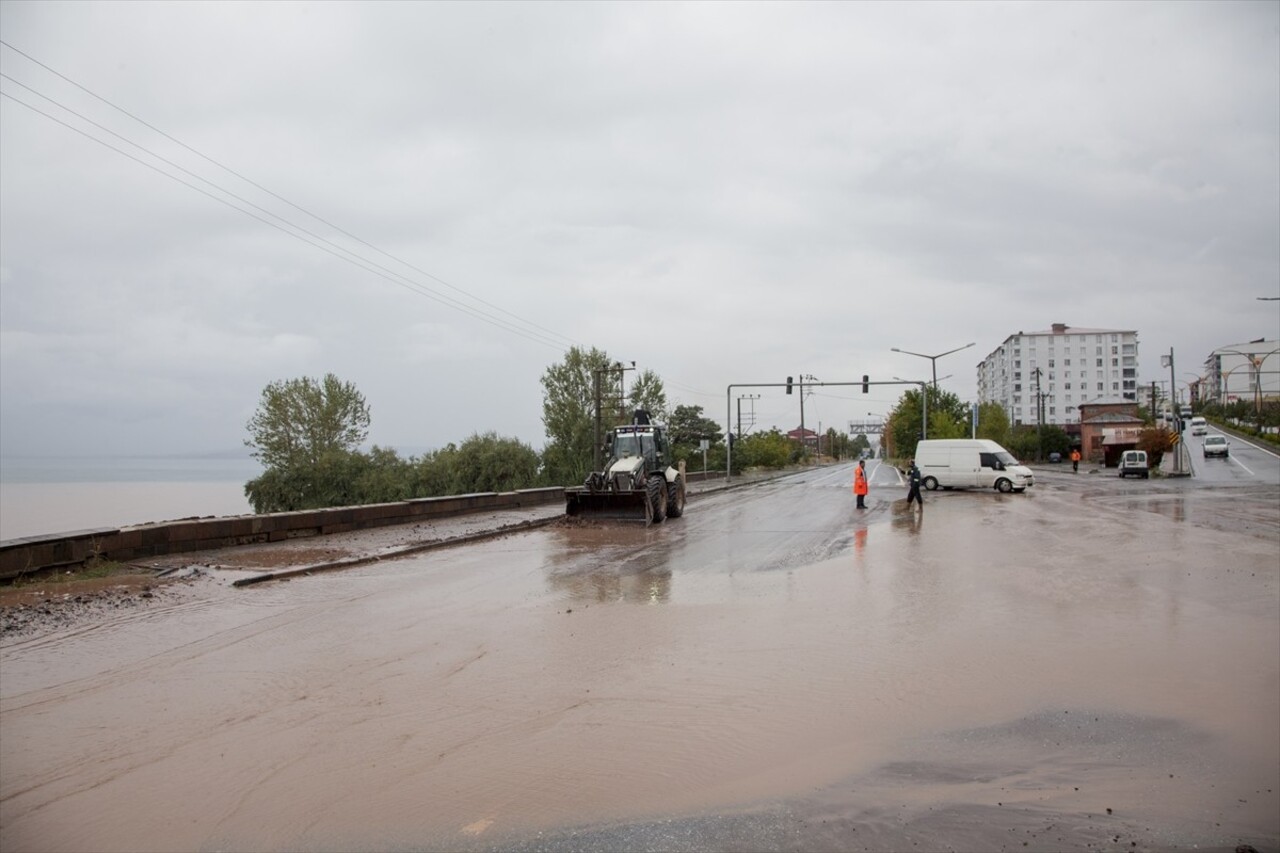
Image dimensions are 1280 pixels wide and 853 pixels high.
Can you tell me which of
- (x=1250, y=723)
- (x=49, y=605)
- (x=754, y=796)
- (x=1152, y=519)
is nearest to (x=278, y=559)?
(x=49, y=605)

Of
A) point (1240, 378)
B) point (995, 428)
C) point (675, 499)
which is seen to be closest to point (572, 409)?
point (995, 428)

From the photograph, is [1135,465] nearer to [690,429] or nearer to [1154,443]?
[1154,443]

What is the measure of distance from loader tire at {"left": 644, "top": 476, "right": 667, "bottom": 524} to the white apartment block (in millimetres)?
135677

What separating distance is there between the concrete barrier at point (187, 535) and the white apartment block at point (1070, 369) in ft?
461

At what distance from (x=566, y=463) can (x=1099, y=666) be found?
7122cm

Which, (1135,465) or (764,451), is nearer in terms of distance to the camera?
(1135,465)

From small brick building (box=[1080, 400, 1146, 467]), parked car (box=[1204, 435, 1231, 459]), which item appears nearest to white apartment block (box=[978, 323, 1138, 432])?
small brick building (box=[1080, 400, 1146, 467])

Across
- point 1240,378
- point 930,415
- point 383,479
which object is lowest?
point 383,479

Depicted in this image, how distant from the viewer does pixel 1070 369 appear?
149500 millimetres

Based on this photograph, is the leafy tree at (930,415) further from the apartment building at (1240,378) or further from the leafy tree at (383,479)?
the apartment building at (1240,378)

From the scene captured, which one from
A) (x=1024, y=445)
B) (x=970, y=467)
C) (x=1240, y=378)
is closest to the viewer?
(x=970, y=467)

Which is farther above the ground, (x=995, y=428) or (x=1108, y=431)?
(x=995, y=428)

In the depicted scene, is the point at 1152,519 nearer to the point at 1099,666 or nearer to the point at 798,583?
the point at 798,583

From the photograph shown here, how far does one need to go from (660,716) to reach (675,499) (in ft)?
63.0
